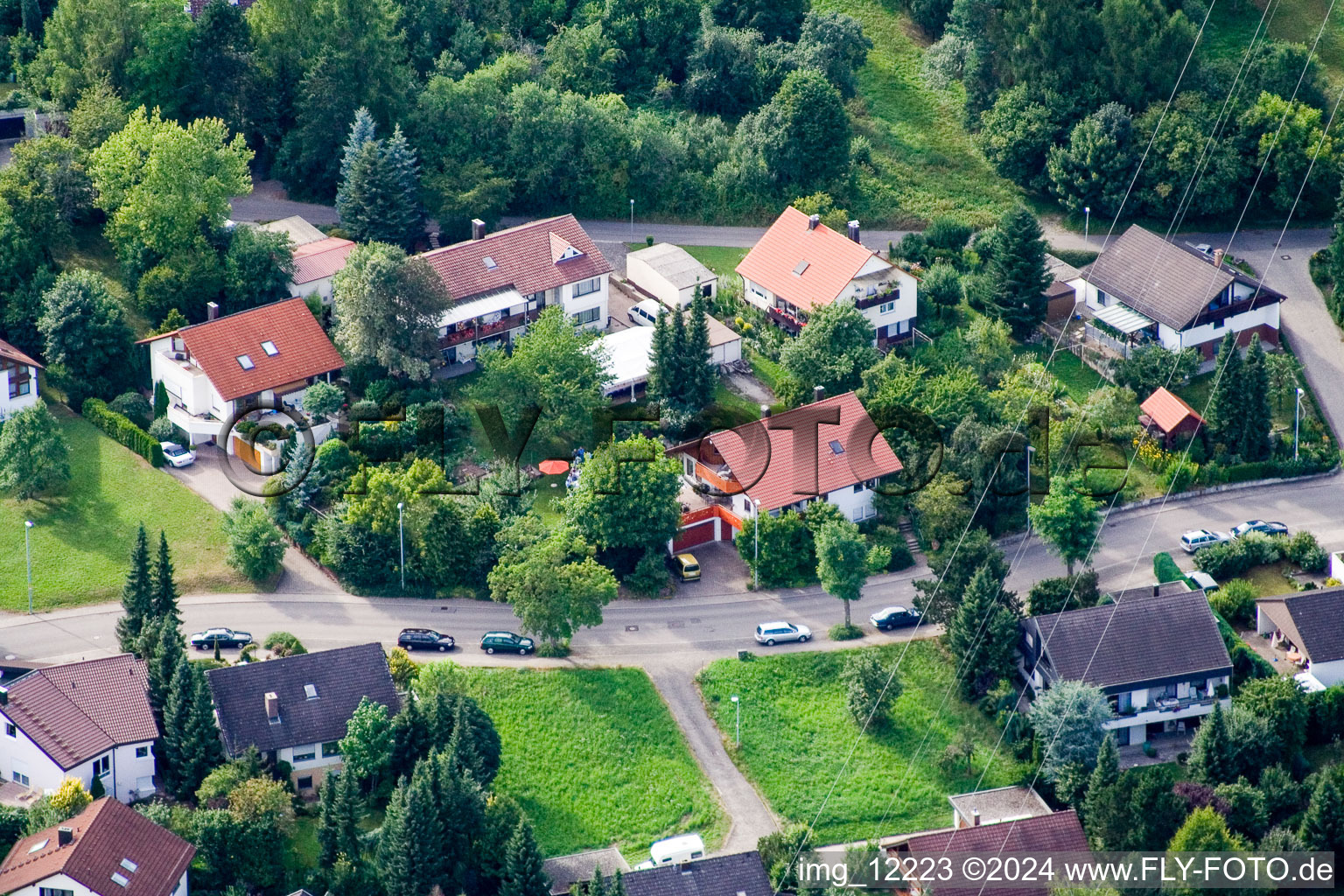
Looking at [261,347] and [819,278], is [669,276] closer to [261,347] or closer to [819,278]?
[819,278]

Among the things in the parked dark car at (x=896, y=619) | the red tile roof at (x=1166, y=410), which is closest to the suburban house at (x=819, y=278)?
the red tile roof at (x=1166, y=410)

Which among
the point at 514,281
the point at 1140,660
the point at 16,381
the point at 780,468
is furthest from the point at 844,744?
the point at 16,381

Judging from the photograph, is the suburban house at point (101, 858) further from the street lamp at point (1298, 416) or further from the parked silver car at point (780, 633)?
the street lamp at point (1298, 416)

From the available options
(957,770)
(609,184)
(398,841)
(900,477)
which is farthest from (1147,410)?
(398,841)

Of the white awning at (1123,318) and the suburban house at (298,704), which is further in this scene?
the white awning at (1123,318)

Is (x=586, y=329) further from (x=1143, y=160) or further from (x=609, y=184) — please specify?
(x=1143, y=160)

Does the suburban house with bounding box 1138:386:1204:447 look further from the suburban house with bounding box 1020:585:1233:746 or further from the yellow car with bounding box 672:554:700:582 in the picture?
the yellow car with bounding box 672:554:700:582
